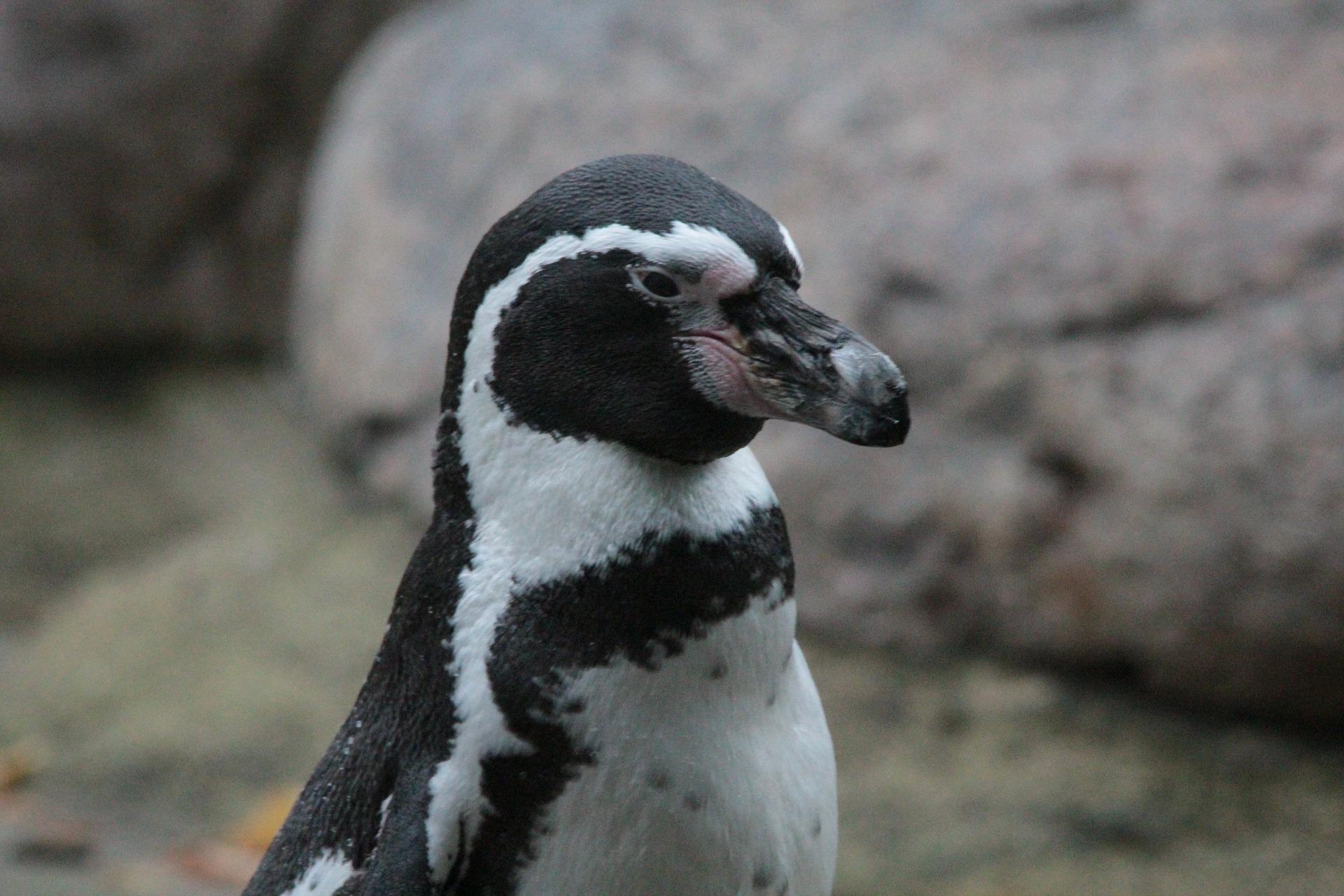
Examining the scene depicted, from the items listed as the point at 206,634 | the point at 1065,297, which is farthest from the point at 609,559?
the point at 206,634

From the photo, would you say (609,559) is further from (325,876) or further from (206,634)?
Result: (206,634)

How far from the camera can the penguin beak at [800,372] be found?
3.98 feet

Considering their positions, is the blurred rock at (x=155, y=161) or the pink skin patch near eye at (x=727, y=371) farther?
the blurred rock at (x=155, y=161)

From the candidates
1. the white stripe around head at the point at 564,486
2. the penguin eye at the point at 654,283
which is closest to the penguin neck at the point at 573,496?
the white stripe around head at the point at 564,486

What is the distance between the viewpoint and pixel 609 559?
128 cm

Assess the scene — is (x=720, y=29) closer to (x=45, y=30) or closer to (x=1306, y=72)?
(x=1306, y=72)

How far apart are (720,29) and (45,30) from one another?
2.09 m

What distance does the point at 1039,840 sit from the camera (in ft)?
8.55

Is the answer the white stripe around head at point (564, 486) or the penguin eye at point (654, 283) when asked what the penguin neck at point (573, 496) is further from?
the penguin eye at point (654, 283)

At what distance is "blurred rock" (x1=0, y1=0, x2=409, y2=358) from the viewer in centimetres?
447

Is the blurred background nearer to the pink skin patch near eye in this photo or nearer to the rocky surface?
the rocky surface

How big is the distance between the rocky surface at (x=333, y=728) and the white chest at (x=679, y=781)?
1.30 m

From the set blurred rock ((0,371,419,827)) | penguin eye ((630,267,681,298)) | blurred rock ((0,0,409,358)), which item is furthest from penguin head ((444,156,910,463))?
blurred rock ((0,0,409,358))

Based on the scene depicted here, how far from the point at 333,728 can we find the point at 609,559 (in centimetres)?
197
